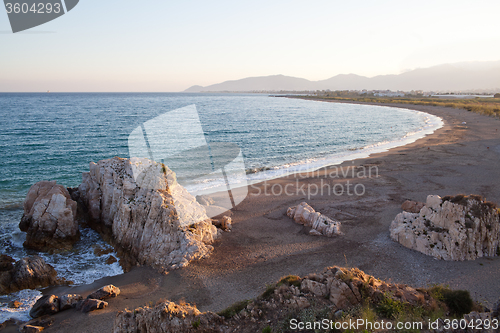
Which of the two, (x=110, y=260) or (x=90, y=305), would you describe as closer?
(x=90, y=305)

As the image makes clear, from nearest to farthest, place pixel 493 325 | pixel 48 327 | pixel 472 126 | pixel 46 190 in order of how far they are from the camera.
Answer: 1. pixel 493 325
2. pixel 48 327
3. pixel 46 190
4. pixel 472 126

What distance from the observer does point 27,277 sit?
9836mm

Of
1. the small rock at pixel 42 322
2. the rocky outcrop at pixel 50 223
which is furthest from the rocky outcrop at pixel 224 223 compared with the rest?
the small rock at pixel 42 322

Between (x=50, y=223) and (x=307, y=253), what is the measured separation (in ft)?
37.0

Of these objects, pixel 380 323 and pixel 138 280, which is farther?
pixel 138 280

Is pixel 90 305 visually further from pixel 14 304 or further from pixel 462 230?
pixel 462 230

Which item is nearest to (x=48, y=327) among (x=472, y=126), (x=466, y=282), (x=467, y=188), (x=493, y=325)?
(x=493, y=325)

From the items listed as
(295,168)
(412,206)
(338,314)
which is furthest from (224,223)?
(295,168)

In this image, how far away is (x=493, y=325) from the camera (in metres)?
5.39

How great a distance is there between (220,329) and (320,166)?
20974 millimetres

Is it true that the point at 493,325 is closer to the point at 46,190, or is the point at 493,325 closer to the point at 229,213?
the point at 229,213

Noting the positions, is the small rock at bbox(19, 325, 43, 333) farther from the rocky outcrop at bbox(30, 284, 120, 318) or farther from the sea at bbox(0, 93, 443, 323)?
the sea at bbox(0, 93, 443, 323)

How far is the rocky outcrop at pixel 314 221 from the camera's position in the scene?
1259cm

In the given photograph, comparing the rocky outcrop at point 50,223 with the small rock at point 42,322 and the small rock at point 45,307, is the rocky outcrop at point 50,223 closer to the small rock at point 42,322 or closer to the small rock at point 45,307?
the small rock at point 45,307
